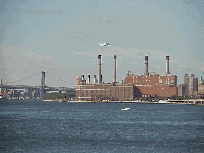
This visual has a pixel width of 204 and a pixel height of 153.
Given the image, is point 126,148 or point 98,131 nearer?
point 126,148

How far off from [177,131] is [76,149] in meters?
17.7

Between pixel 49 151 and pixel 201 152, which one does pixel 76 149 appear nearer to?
pixel 49 151

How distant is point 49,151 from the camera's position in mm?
35844

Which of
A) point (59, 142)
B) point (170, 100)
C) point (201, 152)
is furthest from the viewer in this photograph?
point (170, 100)

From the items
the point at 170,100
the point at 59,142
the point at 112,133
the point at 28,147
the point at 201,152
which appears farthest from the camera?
the point at 170,100

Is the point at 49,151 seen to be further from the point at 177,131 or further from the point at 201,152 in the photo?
the point at 177,131

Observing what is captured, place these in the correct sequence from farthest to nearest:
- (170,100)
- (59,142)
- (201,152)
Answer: (170,100)
(59,142)
(201,152)

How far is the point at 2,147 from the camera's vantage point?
38.1 meters

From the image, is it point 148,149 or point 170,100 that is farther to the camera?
point 170,100

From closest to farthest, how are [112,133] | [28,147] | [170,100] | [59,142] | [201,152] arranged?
[201,152] → [28,147] → [59,142] → [112,133] → [170,100]

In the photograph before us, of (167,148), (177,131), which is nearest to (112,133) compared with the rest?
(177,131)

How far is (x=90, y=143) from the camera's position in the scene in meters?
40.3

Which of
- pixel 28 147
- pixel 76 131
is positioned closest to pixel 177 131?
pixel 76 131

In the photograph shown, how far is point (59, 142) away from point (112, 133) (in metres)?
8.78
